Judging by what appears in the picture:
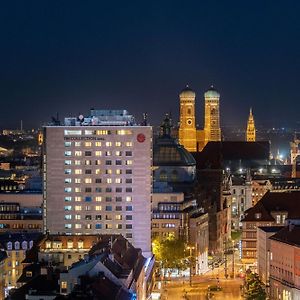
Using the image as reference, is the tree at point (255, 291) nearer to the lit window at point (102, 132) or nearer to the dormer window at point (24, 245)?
the dormer window at point (24, 245)

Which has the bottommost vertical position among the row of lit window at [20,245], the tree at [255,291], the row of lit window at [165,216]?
the tree at [255,291]

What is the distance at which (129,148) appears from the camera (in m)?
126

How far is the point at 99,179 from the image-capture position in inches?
5032

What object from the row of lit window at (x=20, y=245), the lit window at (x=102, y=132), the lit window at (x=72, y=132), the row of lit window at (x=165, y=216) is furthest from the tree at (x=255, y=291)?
the lit window at (x=72, y=132)

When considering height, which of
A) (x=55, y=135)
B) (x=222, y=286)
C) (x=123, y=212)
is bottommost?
(x=222, y=286)

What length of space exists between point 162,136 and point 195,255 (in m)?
32.2

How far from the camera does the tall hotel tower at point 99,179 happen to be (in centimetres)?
12650

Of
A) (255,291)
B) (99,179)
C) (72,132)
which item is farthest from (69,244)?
(255,291)

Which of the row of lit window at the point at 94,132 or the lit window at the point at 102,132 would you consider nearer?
the row of lit window at the point at 94,132

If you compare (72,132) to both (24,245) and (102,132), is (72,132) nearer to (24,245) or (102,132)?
(102,132)

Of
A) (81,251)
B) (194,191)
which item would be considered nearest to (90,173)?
(81,251)

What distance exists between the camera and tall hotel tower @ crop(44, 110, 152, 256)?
415 ft

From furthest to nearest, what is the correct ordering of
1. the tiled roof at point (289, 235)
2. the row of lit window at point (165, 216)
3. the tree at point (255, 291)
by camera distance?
the row of lit window at point (165, 216) < the tiled roof at point (289, 235) < the tree at point (255, 291)

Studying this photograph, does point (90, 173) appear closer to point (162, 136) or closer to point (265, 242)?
point (265, 242)
